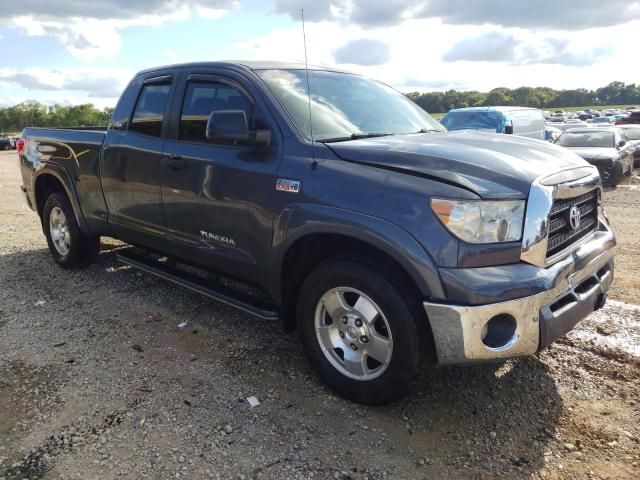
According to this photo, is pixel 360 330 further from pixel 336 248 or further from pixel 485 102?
pixel 485 102

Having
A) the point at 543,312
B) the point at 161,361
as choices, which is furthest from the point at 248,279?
the point at 543,312

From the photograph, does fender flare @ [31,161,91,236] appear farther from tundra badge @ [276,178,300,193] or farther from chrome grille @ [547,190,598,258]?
chrome grille @ [547,190,598,258]

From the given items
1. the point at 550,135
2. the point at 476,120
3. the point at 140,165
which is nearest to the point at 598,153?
the point at 476,120

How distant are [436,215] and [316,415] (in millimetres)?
1352

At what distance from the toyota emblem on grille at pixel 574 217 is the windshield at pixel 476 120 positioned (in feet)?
33.3

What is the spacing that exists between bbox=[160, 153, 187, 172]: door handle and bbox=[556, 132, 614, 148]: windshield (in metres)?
12.5

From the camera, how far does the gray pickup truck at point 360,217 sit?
9.06 feet

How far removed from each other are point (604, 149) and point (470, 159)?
1172 cm

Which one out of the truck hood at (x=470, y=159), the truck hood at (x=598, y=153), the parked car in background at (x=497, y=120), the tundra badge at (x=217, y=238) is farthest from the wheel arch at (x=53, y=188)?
the truck hood at (x=598, y=153)

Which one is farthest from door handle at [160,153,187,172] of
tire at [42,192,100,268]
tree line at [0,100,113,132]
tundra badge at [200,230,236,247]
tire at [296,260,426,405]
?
tree line at [0,100,113,132]

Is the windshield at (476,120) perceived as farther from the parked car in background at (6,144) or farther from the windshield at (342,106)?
the parked car in background at (6,144)

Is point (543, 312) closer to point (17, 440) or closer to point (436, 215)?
point (436, 215)

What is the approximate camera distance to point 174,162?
4.12 m

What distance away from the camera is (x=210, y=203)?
3.87 metres
